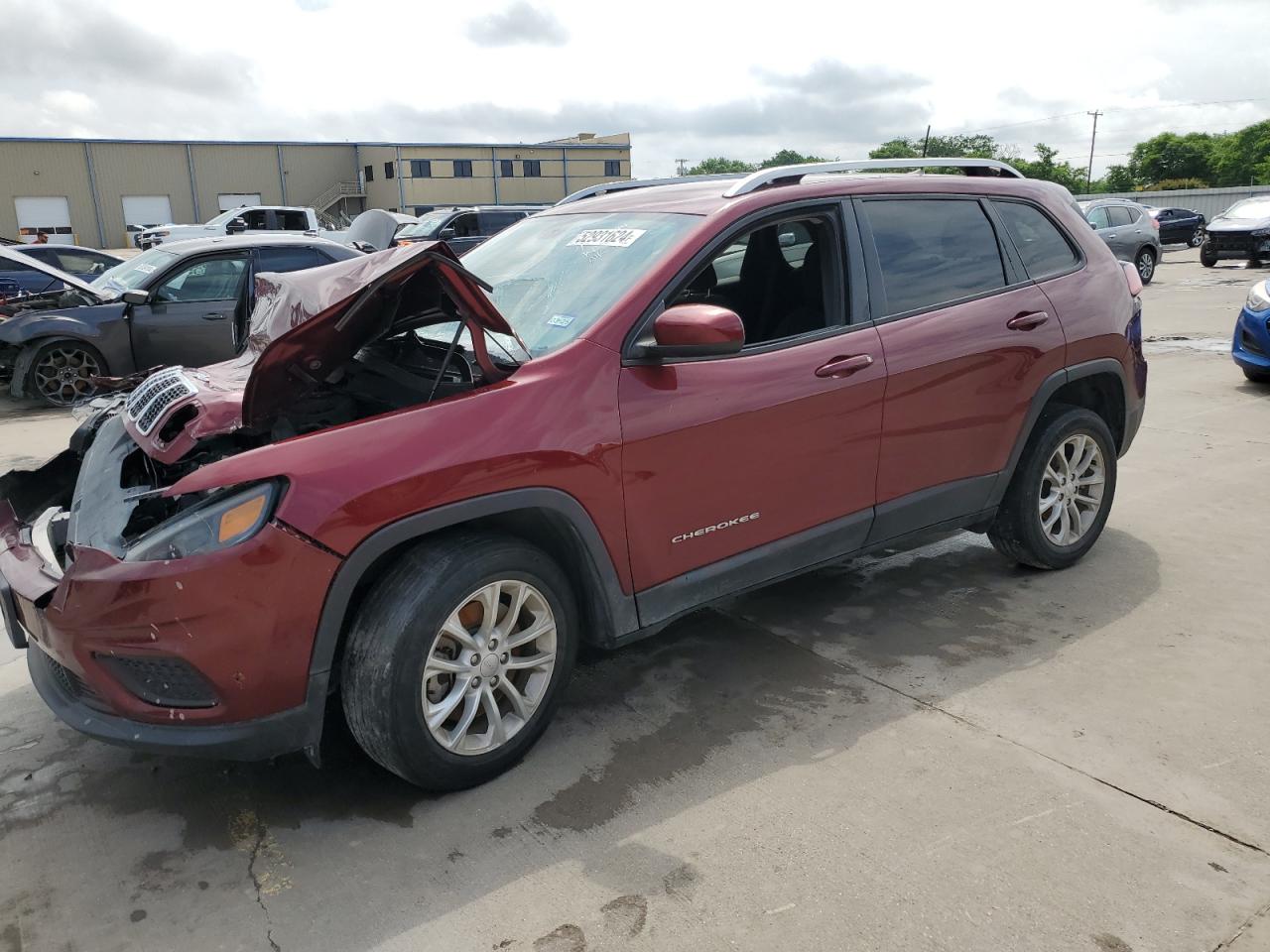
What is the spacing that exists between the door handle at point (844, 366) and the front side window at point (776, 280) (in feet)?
0.56

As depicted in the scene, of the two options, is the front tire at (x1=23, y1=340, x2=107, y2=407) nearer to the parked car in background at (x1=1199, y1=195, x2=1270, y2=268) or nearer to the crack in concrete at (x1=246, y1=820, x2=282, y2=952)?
the crack in concrete at (x1=246, y1=820, x2=282, y2=952)

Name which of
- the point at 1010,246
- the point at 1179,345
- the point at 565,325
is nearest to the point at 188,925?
the point at 565,325

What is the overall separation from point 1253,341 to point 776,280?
644 centimetres

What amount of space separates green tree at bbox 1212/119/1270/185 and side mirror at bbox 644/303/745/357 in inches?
2898

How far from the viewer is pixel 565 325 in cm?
319

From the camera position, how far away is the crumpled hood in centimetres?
282

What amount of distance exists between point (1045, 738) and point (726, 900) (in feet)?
4.41

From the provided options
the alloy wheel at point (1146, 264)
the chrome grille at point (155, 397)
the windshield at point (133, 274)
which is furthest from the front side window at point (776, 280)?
the alloy wheel at point (1146, 264)

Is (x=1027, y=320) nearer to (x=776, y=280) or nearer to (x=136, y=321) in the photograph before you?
(x=776, y=280)

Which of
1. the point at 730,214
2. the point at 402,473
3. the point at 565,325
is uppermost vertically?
the point at 730,214

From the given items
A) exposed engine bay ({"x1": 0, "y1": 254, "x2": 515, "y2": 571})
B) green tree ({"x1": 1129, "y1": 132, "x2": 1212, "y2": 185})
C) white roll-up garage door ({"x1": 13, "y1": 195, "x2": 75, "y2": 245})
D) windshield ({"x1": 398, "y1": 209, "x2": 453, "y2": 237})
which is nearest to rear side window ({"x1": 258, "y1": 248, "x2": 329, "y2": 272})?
exposed engine bay ({"x1": 0, "y1": 254, "x2": 515, "y2": 571})

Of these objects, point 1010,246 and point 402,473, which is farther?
point 1010,246

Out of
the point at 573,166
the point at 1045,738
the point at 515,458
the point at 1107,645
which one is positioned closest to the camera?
the point at 515,458

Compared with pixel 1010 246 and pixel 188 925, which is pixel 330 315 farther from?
pixel 1010 246
